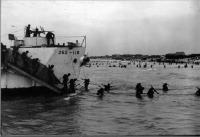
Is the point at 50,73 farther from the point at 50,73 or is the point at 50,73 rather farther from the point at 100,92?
the point at 100,92

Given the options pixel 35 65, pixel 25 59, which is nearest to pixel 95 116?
pixel 35 65

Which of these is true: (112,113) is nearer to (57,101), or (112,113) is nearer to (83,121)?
(83,121)

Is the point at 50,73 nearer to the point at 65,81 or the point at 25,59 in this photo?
the point at 65,81

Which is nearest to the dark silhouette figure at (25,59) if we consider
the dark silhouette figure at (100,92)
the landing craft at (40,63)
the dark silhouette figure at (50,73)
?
the landing craft at (40,63)

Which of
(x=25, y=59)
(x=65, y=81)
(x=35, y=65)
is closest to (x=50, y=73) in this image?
(x=35, y=65)

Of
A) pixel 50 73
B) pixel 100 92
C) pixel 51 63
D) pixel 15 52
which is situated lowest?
pixel 100 92

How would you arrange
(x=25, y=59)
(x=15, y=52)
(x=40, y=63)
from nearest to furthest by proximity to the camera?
(x=25, y=59) < (x=15, y=52) < (x=40, y=63)

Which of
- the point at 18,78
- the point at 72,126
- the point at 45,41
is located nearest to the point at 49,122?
the point at 72,126

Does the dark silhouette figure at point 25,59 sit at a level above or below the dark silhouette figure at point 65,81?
above

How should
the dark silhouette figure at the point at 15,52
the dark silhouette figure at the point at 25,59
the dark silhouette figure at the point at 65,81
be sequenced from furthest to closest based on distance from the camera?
the dark silhouette figure at the point at 65,81 < the dark silhouette figure at the point at 15,52 < the dark silhouette figure at the point at 25,59

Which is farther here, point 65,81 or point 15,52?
point 65,81

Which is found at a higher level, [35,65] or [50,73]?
[35,65]

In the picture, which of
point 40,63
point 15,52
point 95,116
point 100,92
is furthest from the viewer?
point 100,92

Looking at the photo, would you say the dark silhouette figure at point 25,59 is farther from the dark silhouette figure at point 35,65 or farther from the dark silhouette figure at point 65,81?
the dark silhouette figure at point 65,81
